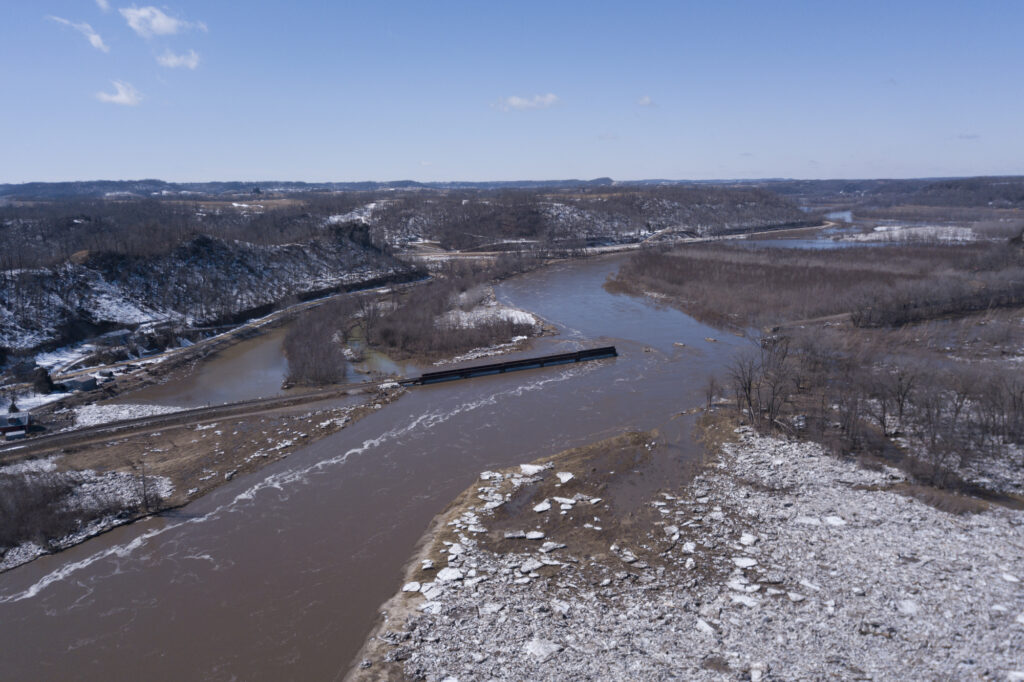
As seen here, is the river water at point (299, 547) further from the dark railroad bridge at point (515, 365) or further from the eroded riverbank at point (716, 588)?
the eroded riverbank at point (716, 588)

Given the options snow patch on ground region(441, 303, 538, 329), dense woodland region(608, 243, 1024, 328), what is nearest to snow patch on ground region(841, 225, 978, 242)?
dense woodland region(608, 243, 1024, 328)

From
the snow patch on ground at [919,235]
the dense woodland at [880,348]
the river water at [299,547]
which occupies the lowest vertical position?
the river water at [299,547]

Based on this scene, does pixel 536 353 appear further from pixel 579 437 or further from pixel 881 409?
→ pixel 881 409

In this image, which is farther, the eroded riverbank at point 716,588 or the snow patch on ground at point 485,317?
the snow patch on ground at point 485,317

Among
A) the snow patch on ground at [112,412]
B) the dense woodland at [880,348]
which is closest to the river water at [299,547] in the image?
the dense woodland at [880,348]

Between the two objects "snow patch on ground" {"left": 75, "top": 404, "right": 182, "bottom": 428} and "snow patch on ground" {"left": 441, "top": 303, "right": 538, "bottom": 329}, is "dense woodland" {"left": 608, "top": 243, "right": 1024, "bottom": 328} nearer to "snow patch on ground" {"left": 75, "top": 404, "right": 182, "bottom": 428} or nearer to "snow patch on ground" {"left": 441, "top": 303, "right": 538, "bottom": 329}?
"snow patch on ground" {"left": 441, "top": 303, "right": 538, "bottom": 329}

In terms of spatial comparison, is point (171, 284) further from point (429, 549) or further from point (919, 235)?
point (919, 235)

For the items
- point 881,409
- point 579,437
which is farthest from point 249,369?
point 881,409

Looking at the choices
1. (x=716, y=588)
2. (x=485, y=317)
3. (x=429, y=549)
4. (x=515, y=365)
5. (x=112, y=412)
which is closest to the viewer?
(x=716, y=588)

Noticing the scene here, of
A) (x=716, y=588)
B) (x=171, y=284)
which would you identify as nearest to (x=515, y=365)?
(x=716, y=588)
